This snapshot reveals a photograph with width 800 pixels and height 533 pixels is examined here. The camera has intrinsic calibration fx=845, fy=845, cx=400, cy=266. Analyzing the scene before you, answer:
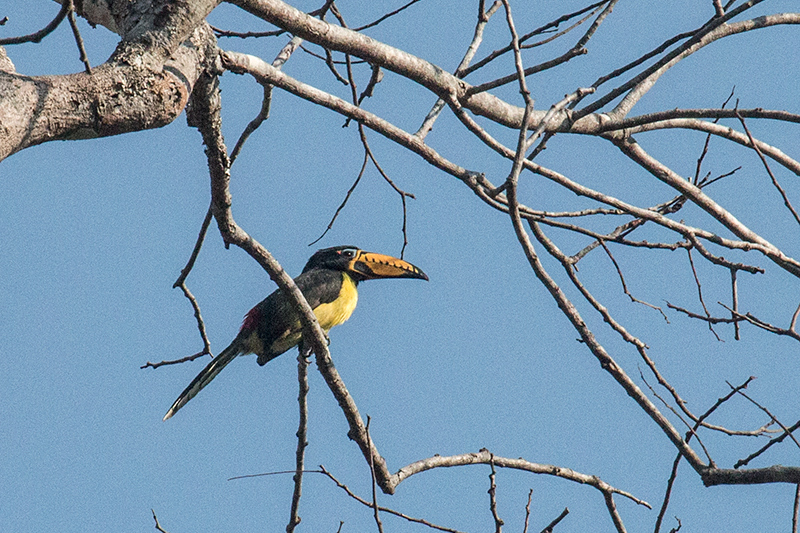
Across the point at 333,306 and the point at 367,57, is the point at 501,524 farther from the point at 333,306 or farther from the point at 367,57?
the point at 333,306

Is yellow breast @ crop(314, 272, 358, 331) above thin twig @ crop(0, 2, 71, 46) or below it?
above

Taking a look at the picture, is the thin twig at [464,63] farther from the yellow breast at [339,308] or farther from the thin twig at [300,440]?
the yellow breast at [339,308]

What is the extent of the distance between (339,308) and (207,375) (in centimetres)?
121

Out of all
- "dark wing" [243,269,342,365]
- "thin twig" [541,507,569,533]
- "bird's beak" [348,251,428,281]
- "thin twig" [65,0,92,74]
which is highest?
"bird's beak" [348,251,428,281]

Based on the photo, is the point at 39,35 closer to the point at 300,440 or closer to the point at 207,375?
the point at 300,440

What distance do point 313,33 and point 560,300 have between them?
51.4 inches

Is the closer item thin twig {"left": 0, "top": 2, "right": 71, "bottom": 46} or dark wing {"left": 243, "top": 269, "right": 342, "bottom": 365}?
thin twig {"left": 0, "top": 2, "right": 71, "bottom": 46}

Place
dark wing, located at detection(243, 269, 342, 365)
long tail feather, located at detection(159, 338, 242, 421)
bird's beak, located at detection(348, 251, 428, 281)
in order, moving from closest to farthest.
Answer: long tail feather, located at detection(159, 338, 242, 421), dark wing, located at detection(243, 269, 342, 365), bird's beak, located at detection(348, 251, 428, 281)

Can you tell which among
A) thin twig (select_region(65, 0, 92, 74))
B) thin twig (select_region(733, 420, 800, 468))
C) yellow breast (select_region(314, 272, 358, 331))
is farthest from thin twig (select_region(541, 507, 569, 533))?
yellow breast (select_region(314, 272, 358, 331))

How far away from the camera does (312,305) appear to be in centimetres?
597

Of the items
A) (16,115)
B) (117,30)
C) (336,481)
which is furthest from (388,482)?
(16,115)

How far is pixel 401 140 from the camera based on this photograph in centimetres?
314

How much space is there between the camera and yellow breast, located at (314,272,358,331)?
238 inches

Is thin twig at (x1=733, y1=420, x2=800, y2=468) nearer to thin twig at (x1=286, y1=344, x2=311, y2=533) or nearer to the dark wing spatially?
thin twig at (x1=286, y1=344, x2=311, y2=533)
